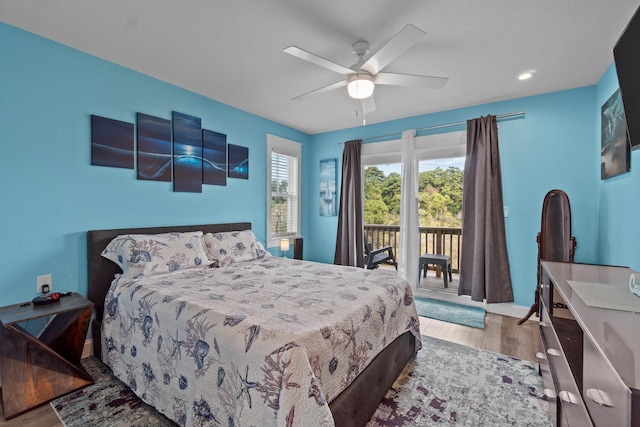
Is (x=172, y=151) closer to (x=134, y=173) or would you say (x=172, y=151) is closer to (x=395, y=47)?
(x=134, y=173)

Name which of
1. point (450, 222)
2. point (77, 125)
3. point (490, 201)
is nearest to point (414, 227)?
point (450, 222)

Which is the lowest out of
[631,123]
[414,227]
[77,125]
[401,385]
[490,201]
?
[401,385]

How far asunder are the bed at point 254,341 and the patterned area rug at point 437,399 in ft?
0.30

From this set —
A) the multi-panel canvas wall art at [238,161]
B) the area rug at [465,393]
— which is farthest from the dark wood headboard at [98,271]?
the area rug at [465,393]

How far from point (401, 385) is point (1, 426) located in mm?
2471

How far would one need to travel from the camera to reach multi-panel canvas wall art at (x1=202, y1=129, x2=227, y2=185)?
3285 millimetres

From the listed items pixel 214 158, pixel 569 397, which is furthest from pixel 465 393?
pixel 214 158

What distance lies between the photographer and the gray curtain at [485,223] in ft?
11.0

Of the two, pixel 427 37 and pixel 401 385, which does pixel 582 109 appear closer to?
pixel 427 37

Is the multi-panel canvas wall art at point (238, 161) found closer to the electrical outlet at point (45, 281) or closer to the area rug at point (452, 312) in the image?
the electrical outlet at point (45, 281)

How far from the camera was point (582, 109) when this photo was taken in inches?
118

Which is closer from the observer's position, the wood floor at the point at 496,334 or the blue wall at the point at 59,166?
the blue wall at the point at 59,166

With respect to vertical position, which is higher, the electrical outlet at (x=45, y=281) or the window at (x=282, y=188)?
Answer: the window at (x=282, y=188)

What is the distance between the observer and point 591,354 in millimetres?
965
